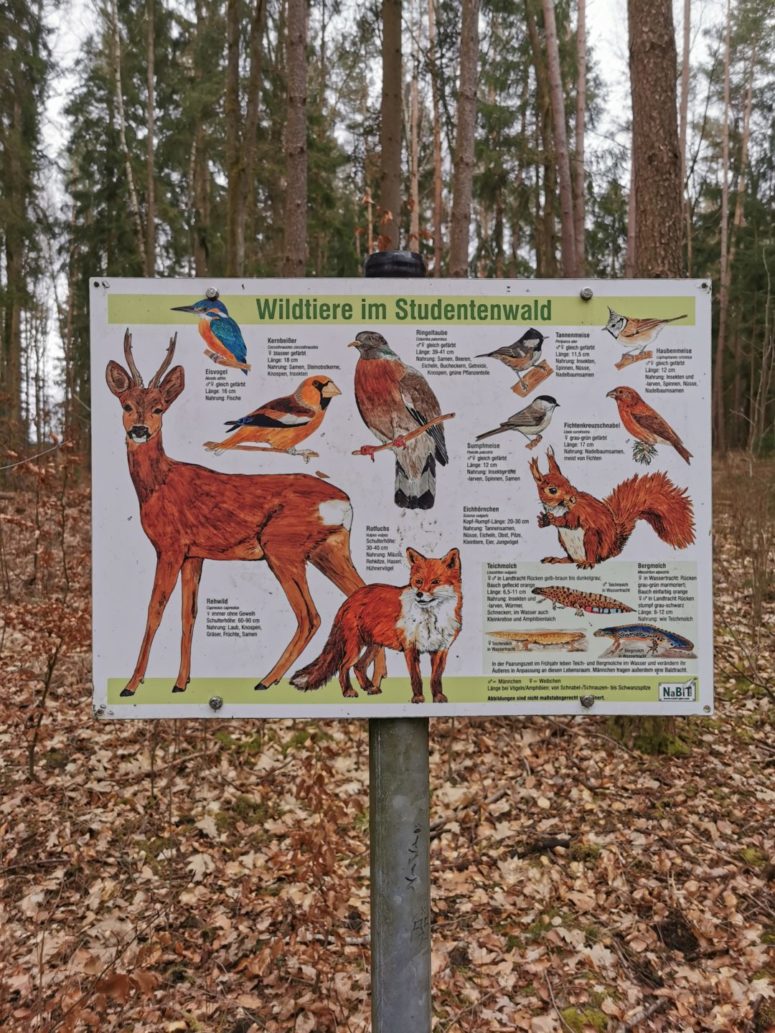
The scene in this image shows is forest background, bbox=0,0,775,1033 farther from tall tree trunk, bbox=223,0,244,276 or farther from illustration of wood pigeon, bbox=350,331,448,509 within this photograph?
illustration of wood pigeon, bbox=350,331,448,509

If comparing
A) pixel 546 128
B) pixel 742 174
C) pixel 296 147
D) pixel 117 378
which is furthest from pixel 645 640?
pixel 742 174

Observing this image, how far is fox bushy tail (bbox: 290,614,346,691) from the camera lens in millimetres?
1825

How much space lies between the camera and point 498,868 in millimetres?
3744

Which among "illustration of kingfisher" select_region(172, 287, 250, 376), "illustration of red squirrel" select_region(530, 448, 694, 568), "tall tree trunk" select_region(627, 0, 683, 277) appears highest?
"tall tree trunk" select_region(627, 0, 683, 277)

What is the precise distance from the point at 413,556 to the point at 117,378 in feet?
2.94

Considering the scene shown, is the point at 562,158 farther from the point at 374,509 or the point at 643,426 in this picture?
the point at 374,509

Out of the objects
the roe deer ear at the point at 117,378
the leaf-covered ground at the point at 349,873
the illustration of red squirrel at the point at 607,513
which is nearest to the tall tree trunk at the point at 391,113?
the leaf-covered ground at the point at 349,873

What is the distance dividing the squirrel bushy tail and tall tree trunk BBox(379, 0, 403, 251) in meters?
5.43

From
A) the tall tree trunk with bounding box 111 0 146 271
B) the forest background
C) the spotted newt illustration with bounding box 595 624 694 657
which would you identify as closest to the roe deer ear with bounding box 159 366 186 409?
the spotted newt illustration with bounding box 595 624 694 657

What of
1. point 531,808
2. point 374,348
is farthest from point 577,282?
point 531,808


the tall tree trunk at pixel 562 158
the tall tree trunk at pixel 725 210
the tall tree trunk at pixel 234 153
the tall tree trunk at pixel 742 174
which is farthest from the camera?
the tall tree trunk at pixel 742 174

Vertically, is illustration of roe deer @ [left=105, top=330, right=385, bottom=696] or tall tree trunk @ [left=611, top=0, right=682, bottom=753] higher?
tall tree trunk @ [left=611, top=0, right=682, bottom=753]

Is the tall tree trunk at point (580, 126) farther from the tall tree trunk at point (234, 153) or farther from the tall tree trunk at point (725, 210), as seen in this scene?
the tall tree trunk at point (725, 210)

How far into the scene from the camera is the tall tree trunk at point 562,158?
10.2 meters
